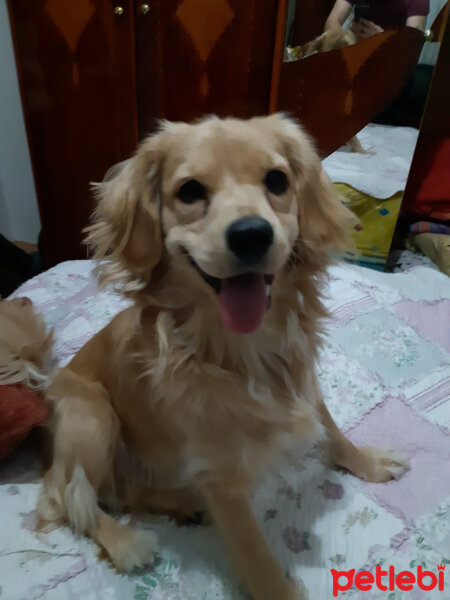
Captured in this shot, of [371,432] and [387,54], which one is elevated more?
[387,54]

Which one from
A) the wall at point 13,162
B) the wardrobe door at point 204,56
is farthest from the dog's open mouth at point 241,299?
the wall at point 13,162

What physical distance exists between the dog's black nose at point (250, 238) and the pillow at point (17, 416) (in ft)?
2.00

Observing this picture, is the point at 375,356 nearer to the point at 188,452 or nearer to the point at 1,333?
the point at 188,452

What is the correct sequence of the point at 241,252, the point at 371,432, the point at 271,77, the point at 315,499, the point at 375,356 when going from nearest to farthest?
the point at 241,252 < the point at 315,499 < the point at 371,432 < the point at 375,356 < the point at 271,77

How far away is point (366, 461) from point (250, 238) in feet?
2.29

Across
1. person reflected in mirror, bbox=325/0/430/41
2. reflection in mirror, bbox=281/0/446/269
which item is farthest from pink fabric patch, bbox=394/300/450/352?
person reflected in mirror, bbox=325/0/430/41

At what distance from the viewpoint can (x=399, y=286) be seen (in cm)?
177

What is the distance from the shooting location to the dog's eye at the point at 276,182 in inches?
31.9

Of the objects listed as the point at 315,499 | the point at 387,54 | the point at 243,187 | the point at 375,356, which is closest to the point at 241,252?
the point at 243,187

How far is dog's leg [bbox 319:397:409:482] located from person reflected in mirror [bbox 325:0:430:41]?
4.89ft

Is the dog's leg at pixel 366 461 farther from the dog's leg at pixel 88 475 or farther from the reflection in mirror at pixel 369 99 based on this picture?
the reflection in mirror at pixel 369 99

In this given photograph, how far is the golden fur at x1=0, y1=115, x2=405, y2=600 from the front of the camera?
806 millimetres

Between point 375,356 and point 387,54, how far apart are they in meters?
1.22

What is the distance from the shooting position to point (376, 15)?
1754 mm
